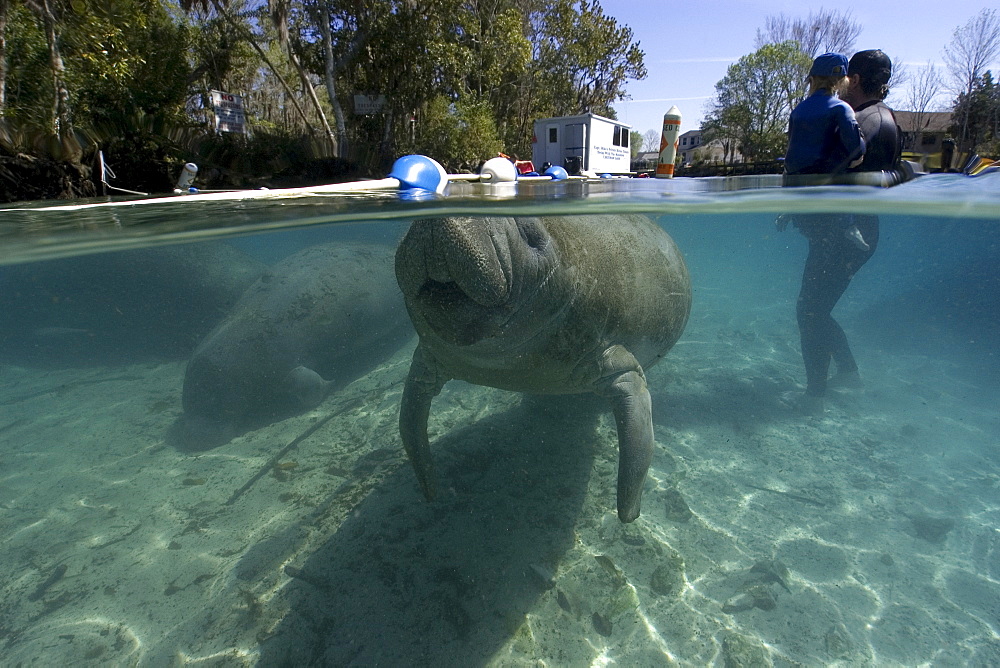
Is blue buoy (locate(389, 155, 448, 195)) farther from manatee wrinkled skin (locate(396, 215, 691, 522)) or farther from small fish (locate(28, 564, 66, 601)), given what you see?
Result: small fish (locate(28, 564, 66, 601))

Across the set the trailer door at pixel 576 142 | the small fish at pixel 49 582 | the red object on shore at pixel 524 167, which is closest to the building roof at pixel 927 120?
the trailer door at pixel 576 142

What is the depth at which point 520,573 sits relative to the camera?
324 cm

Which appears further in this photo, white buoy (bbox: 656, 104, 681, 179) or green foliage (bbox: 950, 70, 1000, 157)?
green foliage (bbox: 950, 70, 1000, 157)

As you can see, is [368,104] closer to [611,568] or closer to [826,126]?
[826,126]

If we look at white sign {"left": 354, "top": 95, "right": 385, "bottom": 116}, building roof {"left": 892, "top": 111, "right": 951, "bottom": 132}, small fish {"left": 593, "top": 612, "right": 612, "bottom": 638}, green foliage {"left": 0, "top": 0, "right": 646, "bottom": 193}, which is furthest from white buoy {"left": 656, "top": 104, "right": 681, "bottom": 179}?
building roof {"left": 892, "top": 111, "right": 951, "bottom": 132}

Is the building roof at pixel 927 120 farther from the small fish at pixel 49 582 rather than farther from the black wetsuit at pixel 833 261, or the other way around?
the small fish at pixel 49 582

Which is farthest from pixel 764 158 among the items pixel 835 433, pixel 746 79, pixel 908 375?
pixel 835 433

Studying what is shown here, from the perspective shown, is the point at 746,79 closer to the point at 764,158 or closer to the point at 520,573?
the point at 764,158

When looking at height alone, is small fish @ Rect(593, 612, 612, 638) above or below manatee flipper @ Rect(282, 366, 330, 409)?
below

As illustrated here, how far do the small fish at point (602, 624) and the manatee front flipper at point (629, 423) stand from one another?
536 millimetres

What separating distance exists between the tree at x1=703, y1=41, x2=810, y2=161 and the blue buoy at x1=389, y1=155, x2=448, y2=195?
116 feet

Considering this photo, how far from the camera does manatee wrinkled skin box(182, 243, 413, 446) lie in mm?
5199

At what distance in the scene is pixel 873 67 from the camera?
15.1 ft

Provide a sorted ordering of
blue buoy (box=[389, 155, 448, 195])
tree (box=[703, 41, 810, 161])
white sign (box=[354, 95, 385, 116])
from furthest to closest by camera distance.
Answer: tree (box=[703, 41, 810, 161]) < white sign (box=[354, 95, 385, 116]) < blue buoy (box=[389, 155, 448, 195])
